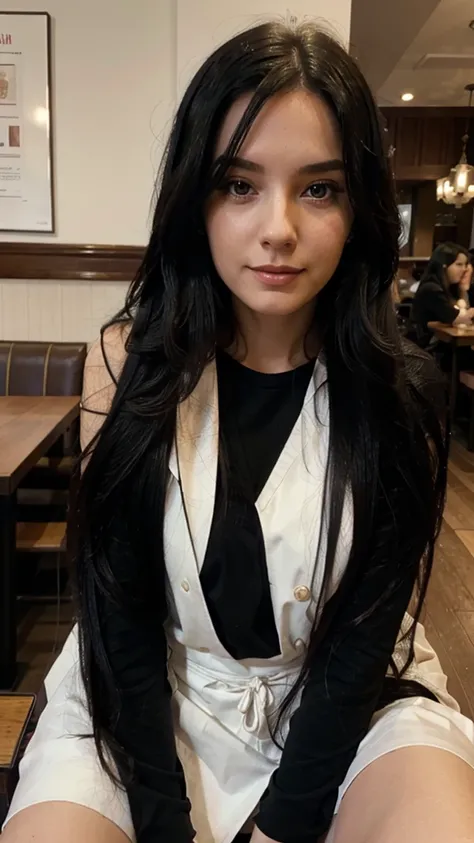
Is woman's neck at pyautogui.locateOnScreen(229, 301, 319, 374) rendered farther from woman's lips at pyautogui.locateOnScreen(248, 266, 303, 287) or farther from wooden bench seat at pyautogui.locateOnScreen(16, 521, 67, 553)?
wooden bench seat at pyautogui.locateOnScreen(16, 521, 67, 553)

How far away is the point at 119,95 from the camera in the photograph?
2.62 meters

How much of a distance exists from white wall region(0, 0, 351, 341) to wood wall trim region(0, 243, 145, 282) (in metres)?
0.04

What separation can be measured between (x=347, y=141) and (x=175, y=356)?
32 cm

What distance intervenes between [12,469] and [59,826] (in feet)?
2.81

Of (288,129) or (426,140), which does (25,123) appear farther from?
(426,140)

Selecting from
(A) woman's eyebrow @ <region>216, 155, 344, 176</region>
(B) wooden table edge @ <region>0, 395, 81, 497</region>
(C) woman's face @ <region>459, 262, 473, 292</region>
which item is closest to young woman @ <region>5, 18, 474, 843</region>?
(A) woman's eyebrow @ <region>216, 155, 344, 176</region>

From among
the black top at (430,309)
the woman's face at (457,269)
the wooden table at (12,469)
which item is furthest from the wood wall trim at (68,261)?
the woman's face at (457,269)

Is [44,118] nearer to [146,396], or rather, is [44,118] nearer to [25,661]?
[25,661]

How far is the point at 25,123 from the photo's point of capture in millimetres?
2668

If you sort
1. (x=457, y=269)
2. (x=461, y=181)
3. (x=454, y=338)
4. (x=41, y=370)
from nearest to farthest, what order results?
(x=41, y=370), (x=454, y=338), (x=457, y=269), (x=461, y=181)

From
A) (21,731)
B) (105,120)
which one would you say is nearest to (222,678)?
(21,731)

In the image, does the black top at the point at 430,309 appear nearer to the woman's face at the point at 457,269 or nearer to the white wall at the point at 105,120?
the woman's face at the point at 457,269

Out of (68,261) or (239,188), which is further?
(68,261)

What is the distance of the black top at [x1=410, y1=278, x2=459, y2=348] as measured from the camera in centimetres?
518
